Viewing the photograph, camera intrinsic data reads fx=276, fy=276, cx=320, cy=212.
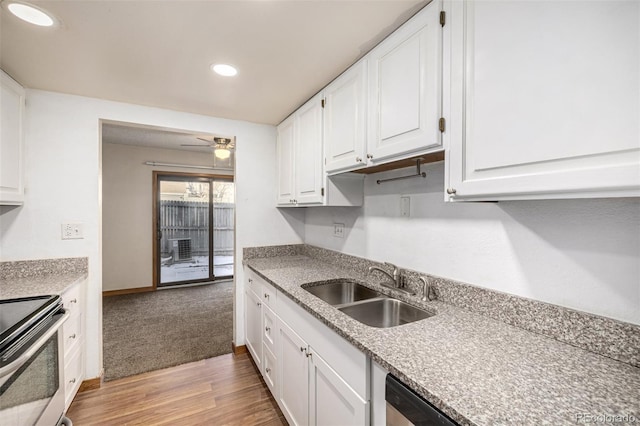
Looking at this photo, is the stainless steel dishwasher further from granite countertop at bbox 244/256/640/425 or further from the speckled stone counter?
the speckled stone counter

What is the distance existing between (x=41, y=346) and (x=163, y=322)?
2.21 meters

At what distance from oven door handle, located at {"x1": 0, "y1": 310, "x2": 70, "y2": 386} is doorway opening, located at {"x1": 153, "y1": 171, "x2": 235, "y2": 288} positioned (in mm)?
3247

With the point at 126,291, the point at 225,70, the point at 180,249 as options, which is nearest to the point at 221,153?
the point at 225,70

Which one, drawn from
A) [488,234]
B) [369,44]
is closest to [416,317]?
[488,234]

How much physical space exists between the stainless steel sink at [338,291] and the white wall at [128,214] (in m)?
3.77

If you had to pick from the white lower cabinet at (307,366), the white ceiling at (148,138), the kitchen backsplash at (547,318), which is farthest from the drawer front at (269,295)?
the white ceiling at (148,138)

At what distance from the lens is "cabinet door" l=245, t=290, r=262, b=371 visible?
216cm

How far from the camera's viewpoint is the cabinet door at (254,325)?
2156 mm

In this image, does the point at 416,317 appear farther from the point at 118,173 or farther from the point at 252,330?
the point at 118,173

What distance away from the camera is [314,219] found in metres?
2.72

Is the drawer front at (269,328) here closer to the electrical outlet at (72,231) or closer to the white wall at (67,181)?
the white wall at (67,181)

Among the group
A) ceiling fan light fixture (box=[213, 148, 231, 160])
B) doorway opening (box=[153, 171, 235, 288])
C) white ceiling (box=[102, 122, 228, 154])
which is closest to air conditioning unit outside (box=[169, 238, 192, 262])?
doorway opening (box=[153, 171, 235, 288])

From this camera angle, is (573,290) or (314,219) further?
(314,219)

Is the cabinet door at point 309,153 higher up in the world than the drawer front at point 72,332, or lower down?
higher up
